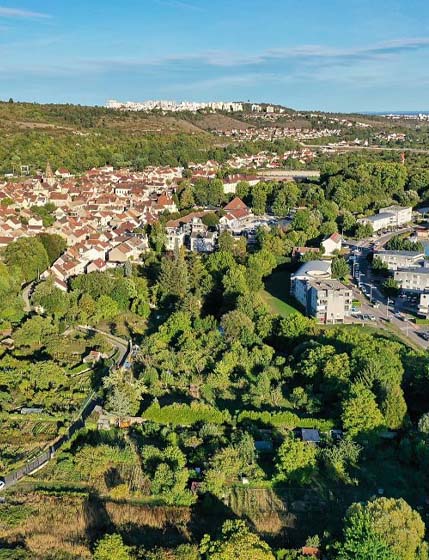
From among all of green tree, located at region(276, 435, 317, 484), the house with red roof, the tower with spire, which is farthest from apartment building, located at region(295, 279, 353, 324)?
the tower with spire

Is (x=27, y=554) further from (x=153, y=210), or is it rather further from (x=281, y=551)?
(x=153, y=210)

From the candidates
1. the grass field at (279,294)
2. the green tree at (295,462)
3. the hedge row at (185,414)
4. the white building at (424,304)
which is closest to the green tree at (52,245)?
the grass field at (279,294)

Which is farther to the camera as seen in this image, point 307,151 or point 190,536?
point 307,151

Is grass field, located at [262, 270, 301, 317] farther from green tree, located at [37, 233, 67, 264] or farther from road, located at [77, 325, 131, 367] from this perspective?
green tree, located at [37, 233, 67, 264]

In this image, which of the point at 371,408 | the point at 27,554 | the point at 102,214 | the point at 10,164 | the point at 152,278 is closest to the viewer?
the point at 27,554

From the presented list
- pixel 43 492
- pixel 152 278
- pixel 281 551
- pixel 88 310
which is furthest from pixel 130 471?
pixel 152 278

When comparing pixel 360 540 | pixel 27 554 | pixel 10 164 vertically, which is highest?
pixel 10 164

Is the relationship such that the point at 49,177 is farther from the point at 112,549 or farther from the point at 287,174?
the point at 112,549

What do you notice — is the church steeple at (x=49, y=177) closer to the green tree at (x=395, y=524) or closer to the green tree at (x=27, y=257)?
the green tree at (x=27, y=257)

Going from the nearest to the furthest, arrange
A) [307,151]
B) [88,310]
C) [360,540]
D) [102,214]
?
1. [360,540]
2. [88,310]
3. [102,214]
4. [307,151]
